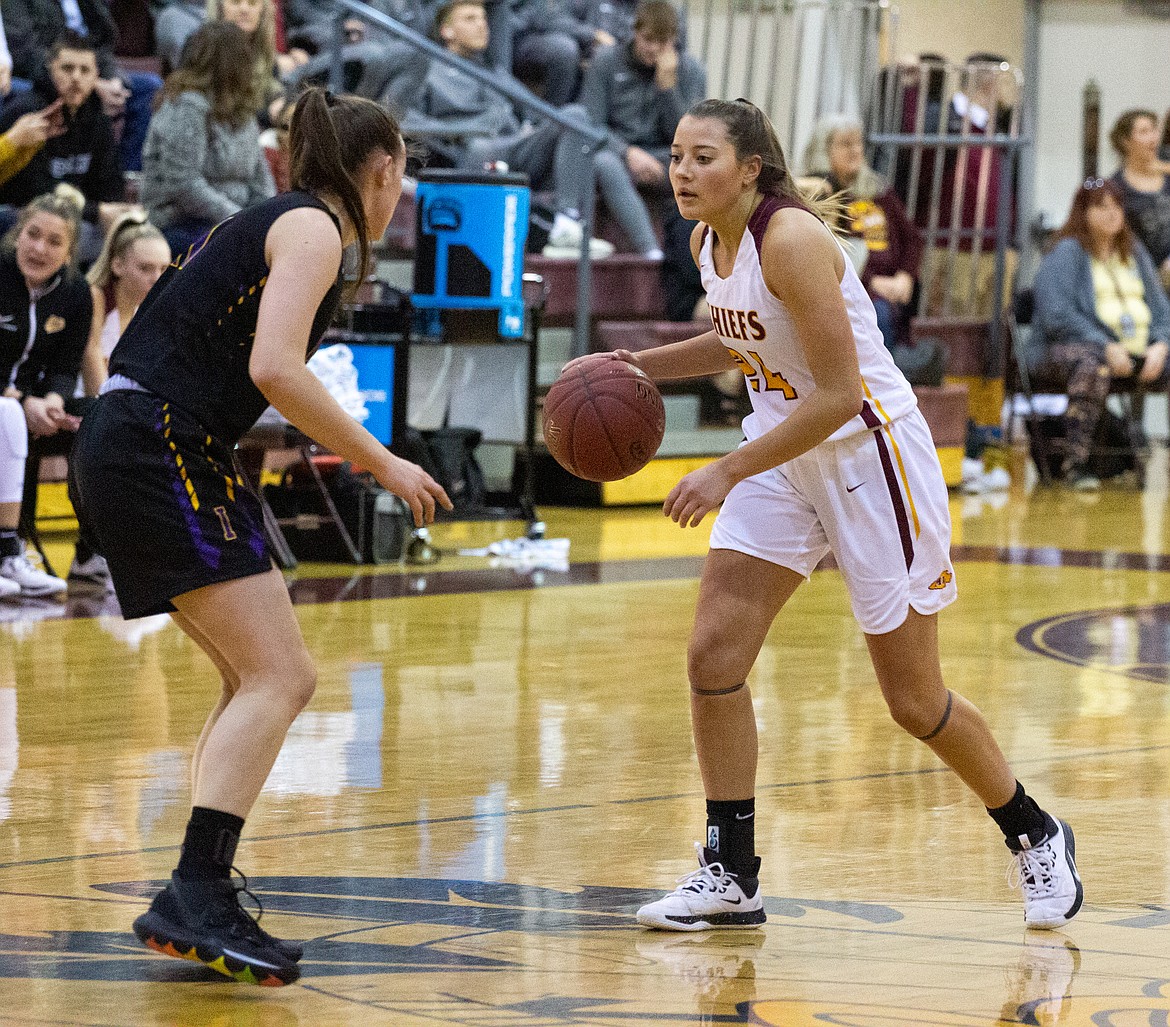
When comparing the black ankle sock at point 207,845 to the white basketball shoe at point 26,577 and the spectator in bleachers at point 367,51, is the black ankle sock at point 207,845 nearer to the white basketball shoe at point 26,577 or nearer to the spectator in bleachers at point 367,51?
the white basketball shoe at point 26,577

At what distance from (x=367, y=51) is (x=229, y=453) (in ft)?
26.9

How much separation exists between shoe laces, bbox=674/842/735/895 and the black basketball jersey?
3.82 feet

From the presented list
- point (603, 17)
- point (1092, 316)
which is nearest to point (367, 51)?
point (603, 17)

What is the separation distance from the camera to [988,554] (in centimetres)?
906

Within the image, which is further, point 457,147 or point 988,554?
point 457,147

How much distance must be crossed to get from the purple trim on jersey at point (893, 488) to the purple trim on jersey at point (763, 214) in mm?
365

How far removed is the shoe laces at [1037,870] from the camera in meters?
3.62

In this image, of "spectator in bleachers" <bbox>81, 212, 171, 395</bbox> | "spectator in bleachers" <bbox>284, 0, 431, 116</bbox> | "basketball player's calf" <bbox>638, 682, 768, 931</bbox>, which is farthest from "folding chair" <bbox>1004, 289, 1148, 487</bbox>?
"basketball player's calf" <bbox>638, 682, 768, 931</bbox>

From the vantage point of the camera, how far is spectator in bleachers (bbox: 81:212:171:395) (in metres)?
7.49

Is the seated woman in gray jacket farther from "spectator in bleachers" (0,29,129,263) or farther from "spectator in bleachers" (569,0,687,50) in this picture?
"spectator in bleachers" (0,29,129,263)

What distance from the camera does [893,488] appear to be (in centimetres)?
364

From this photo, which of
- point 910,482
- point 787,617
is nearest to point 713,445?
point 787,617

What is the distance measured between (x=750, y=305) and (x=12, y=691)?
293cm

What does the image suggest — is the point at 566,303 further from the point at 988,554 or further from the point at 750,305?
the point at 750,305
